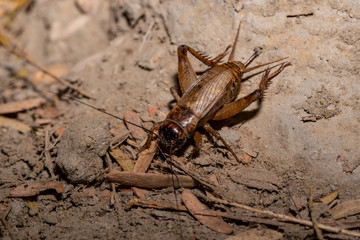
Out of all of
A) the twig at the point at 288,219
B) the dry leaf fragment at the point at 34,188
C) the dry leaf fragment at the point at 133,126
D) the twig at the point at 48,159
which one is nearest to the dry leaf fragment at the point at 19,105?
the twig at the point at 48,159

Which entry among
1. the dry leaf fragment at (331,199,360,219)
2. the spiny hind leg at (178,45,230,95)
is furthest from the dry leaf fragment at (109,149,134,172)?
the dry leaf fragment at (331,199,360,219)

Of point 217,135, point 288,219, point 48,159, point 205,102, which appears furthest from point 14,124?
point 288,219

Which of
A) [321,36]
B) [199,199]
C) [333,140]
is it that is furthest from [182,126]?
[321,36]

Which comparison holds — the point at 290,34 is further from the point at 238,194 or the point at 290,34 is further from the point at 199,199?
the point at 199,199

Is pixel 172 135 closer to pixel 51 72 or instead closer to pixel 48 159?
pixel 48 159

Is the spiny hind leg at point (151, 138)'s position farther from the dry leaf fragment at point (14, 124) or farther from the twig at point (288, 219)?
the dry leaf fragment at point (14, 124)

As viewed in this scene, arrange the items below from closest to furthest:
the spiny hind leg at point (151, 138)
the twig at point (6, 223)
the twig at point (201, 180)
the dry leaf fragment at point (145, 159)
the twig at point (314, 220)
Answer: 1. the twig at point (314, 220)
2. the twig at point (6, 223)
3. the twig at point (201, 180)
4. the dry leaf fragment at point (145, 159)
5. the spiny hind leg at point (151, 138)

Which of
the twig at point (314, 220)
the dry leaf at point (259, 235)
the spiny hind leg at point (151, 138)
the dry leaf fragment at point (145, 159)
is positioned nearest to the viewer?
the twig at point (314, 220)
